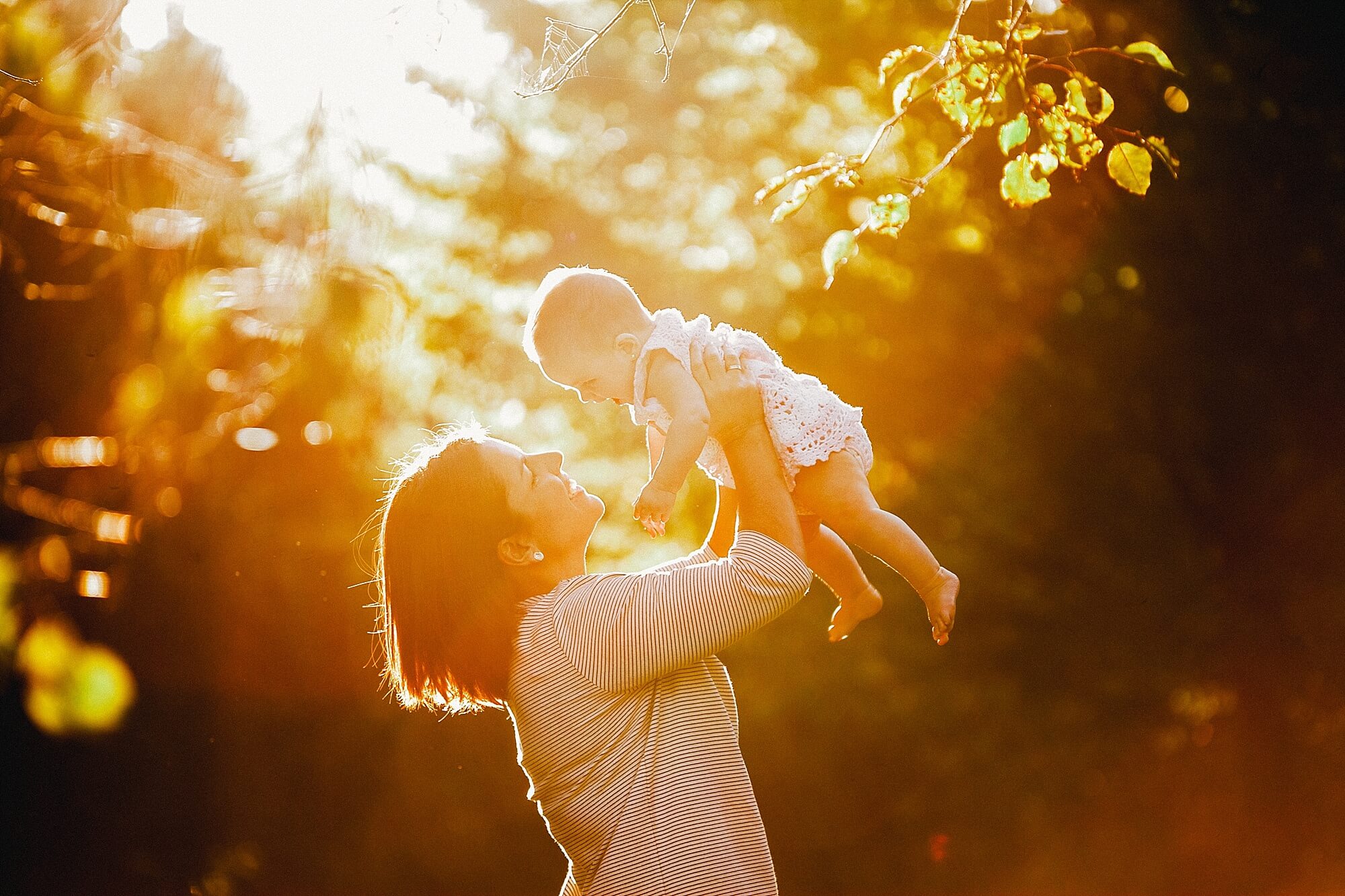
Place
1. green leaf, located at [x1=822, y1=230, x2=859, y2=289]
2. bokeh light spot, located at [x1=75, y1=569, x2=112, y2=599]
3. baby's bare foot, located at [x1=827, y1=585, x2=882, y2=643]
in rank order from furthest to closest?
bokeh light spot, located at [x1=75, y1=569, x2=112, y2=599]
green leaf, located at [x1=822, y1=230, x2=859, y2=289]
baby's bare foot, located at [x1=827, y1=585, x2=882, y2=643]

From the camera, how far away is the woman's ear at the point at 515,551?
2.03 m

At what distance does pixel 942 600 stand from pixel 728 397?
0.61 m

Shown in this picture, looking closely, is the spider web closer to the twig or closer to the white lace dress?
the twig

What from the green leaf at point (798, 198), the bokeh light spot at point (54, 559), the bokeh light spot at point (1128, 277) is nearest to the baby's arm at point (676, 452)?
the green leaf at point (798, 198)

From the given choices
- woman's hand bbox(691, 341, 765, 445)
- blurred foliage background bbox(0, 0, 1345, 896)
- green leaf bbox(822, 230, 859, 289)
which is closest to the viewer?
woman's hand bbox(691, 341, 765, 445)

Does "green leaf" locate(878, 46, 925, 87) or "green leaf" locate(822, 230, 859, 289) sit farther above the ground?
"green leaf" locate(878, 46, 925, 87)

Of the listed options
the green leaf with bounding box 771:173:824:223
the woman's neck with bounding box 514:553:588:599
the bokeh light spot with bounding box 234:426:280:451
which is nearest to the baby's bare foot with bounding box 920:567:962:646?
the woman's neck with bounding box 514:553:588:599

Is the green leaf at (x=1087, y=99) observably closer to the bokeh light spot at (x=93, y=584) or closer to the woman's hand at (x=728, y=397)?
the woman's hand at (x=728, y=397)

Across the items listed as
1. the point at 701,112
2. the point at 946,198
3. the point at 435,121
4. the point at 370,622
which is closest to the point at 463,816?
the point at 370,622

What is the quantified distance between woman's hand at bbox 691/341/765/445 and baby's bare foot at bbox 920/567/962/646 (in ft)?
1.62

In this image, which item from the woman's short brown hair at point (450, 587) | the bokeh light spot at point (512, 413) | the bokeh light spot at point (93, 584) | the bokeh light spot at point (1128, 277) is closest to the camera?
the woman's short brown hair at point (450, 587)

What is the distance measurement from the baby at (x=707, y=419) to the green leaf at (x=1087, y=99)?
0.78 meters

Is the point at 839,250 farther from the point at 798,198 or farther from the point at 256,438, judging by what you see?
the point at 256,438

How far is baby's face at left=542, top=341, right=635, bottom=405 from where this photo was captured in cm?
241
